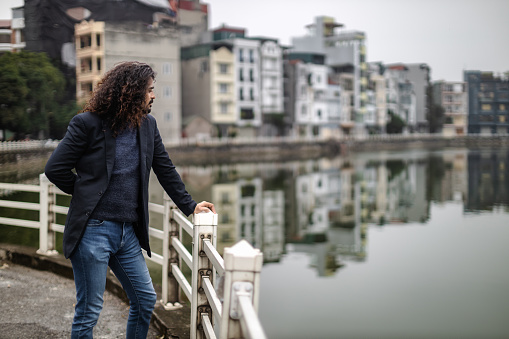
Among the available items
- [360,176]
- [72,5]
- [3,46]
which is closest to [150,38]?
[72,5]

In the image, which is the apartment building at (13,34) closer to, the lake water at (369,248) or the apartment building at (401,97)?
the lake water at (369,248)

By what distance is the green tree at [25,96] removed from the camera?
6.22 meters

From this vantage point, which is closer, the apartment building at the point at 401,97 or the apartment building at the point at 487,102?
the apartment building at the point at 487,102

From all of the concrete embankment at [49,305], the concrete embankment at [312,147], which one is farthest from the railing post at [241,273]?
the concrete embankment at [312,147]

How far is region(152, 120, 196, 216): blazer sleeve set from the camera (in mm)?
2750

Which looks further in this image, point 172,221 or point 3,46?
point 3,46

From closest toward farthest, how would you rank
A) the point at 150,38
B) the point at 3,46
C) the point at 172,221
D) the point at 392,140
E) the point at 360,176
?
the point at 172,221, the point at 3,46, the point at 150,38, the point at 360,176, the point at 392,140

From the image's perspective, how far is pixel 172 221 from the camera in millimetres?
4199

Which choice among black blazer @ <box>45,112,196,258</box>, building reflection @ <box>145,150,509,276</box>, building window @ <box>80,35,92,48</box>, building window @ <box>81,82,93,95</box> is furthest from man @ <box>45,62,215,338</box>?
building reflection @ <box>145,150,509,276</box>

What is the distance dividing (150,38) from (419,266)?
9624 millimetres

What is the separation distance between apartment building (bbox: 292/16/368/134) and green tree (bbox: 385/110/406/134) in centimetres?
557

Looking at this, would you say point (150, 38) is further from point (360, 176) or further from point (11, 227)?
point (360, 176)

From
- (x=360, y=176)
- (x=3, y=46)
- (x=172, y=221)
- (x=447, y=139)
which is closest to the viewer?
(x=172, y=221)

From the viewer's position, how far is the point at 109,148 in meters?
2.44
